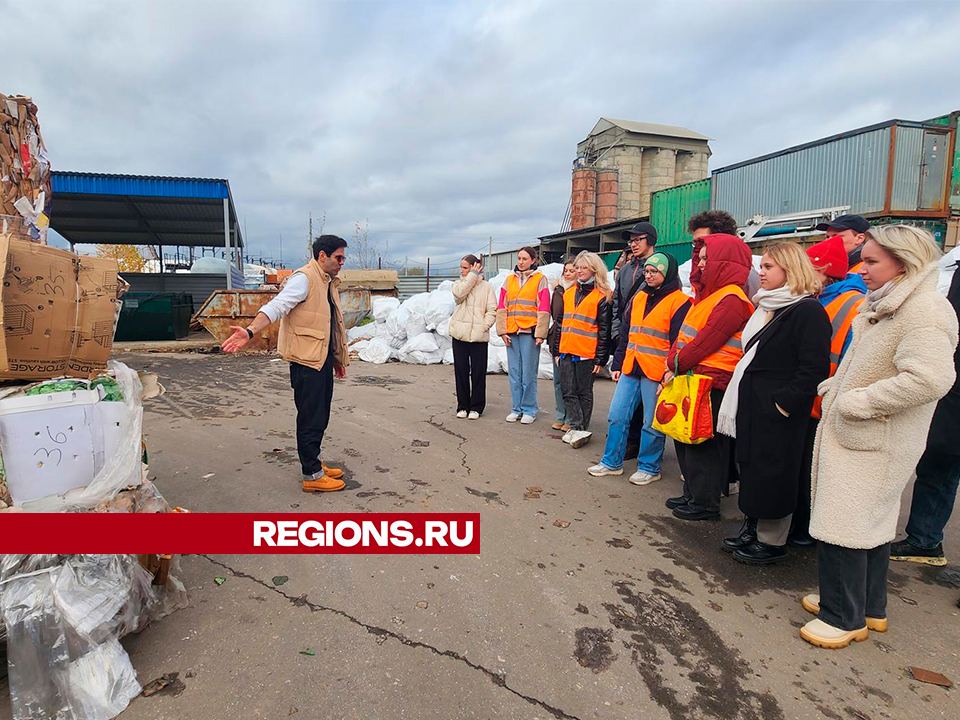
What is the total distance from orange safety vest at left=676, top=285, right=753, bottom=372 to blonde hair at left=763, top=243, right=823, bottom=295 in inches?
19.4

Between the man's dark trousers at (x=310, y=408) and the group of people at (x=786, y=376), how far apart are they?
11mm

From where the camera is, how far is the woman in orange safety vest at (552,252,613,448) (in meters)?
4.99

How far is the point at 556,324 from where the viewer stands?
550 centimetres

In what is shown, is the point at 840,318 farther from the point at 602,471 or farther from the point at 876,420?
the point at 602,471

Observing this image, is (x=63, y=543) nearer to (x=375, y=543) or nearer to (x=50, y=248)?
(x=50, y=248)

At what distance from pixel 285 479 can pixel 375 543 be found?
4.06 ft

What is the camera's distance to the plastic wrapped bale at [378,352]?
1041 centimetres

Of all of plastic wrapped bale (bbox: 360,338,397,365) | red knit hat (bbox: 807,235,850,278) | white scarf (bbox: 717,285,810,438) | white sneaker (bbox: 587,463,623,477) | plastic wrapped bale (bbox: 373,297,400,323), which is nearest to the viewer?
white scarf (bbox: 717,285,810,438)

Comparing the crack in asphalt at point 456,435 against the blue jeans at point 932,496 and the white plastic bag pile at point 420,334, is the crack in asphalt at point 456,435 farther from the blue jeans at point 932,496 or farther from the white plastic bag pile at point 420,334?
the white plastic bag pile at point 420,334

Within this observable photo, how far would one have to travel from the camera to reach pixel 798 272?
8.84 feet

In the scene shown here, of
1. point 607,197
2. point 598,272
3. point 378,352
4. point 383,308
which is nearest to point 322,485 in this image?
point 598,272

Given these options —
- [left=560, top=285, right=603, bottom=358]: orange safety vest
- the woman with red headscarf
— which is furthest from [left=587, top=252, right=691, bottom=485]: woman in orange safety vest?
[left=560, top=285, right=603, bottom=358]: orange safety vest

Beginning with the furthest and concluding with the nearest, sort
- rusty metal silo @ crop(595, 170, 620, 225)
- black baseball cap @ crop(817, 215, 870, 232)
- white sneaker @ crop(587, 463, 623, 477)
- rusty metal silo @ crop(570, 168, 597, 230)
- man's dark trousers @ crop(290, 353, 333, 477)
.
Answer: rusty metal silo @ crop(595, 170, 620, 225)
rusty metal silo @ crop(570, 168, 597, 230)
white sneaker @ crop(587, 463, 623, 477)
man's dark trousers @ crop(290, 353, 333, 477)
black baseball cap @ crop(817, 215, 870, 232)

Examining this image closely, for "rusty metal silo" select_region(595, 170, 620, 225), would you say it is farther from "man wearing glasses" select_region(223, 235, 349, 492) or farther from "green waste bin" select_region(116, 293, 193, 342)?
"man wearing glasses" select_region(223, 235, 349, 492)
